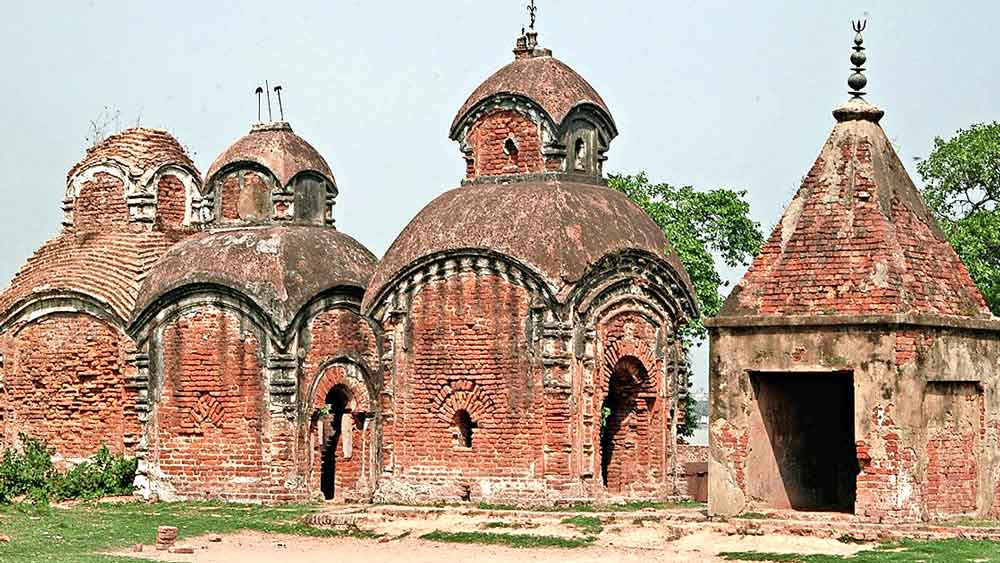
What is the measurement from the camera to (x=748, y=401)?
70.2 ft

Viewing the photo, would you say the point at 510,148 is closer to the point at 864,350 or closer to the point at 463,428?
the point at 463,428

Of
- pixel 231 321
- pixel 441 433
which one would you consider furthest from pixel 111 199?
pixel 441 433

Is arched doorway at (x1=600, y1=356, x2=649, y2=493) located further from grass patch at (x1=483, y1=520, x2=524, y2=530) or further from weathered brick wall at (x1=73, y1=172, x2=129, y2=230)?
weathered brick wall at (x1=73, y1=172, x2=129, y2=230)

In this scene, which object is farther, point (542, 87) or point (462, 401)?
point (542, 87)

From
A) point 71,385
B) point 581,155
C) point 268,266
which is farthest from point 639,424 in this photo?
point 71,385

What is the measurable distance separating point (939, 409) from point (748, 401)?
1.97 meters

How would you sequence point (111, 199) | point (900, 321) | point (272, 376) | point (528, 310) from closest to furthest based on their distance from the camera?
point (900, 321)
point (528, 310)
point (272, 376)
point (111, 199)

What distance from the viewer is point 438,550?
75.2 feet

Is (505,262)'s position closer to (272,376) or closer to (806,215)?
(272,376)

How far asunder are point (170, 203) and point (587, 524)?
12.3 meters

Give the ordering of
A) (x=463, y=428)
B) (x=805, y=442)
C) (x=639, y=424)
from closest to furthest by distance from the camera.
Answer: (x=805, y=442) → (x=463, y=428) → (x=639, y=424)

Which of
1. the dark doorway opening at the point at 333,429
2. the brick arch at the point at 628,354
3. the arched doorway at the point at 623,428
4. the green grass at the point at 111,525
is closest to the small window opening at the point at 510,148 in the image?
the brick arch at the point at 628,354

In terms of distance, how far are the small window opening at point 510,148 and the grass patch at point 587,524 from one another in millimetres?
6444

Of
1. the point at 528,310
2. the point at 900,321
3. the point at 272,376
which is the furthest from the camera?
the point at 272,376
